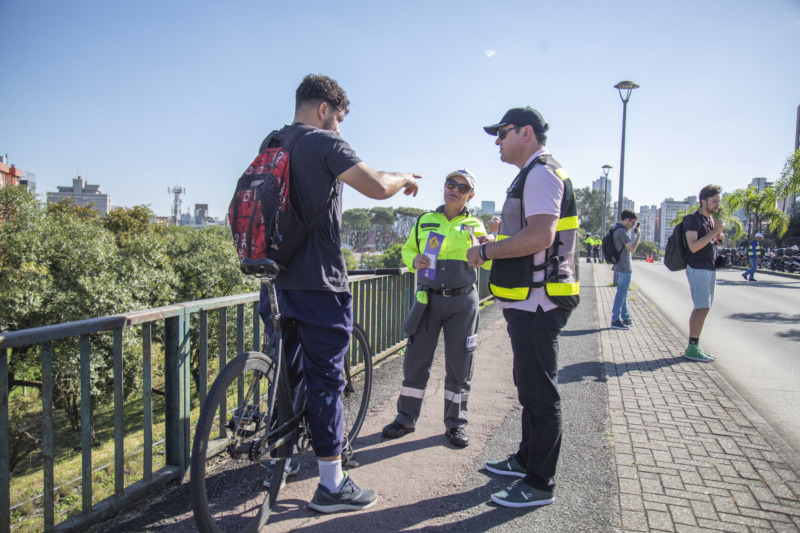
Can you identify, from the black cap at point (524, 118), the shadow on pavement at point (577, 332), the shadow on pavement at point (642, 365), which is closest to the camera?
the black cap at point (524, 118)

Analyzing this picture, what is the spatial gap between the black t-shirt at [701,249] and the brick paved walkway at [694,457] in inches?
49.5

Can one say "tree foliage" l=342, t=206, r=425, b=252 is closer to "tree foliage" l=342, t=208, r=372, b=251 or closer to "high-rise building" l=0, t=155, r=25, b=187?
"tree foliage" l=342, t=208, r=372, b=251

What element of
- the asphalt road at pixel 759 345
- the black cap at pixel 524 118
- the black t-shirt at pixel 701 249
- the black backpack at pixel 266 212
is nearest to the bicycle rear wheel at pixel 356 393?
the black backpack at pixel 266 212

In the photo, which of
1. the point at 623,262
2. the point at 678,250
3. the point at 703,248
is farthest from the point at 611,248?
the point at 703,248

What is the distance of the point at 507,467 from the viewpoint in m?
3.17

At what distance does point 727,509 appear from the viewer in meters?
2.74

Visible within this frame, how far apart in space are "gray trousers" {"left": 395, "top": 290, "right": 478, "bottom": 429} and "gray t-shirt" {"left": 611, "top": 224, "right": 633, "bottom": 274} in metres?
6.02

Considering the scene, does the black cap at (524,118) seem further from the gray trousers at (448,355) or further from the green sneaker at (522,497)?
the green sneaker at (522,497)

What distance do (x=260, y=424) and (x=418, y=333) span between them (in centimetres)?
166

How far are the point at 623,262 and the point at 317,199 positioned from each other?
8130mm

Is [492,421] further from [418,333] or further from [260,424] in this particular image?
[260,424]

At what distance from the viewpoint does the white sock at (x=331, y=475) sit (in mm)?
→ 2592

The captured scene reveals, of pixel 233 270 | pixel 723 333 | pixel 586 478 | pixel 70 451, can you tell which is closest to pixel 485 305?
pixel 723 333

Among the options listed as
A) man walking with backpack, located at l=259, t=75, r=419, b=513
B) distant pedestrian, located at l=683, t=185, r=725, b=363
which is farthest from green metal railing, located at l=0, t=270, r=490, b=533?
distant pedestrian, located at l=683, t=185, r=725, b=363
